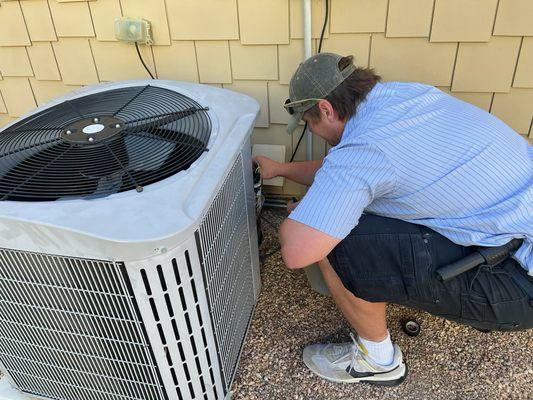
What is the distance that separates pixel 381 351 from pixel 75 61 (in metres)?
2.04

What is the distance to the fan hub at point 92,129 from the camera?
134cm

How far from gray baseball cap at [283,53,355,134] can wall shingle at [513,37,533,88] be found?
87cm

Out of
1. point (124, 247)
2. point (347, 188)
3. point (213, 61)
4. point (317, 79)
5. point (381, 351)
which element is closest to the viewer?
point (124, 247)

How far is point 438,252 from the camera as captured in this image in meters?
1.39

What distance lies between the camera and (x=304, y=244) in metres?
1.33

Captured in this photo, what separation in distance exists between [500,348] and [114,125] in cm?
165

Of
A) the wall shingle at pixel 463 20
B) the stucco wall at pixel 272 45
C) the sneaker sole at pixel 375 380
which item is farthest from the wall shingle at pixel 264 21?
the sneaker sole at pixel 375 380

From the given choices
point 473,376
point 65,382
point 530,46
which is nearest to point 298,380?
point 473,376

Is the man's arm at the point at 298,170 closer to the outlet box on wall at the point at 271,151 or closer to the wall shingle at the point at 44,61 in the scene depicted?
the outlet box on wall at the point at 271,151

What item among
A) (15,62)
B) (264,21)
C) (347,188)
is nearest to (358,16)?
(264,21)

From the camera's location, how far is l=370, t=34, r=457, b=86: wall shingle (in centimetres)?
192

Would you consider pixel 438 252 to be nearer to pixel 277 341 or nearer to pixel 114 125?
pixel 277 341

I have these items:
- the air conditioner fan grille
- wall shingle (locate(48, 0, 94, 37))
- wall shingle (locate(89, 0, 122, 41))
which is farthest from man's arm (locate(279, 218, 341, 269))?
wall shingle (locate(48, 0, 94, 37))

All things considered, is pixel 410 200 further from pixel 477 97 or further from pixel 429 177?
pixel 477 97
